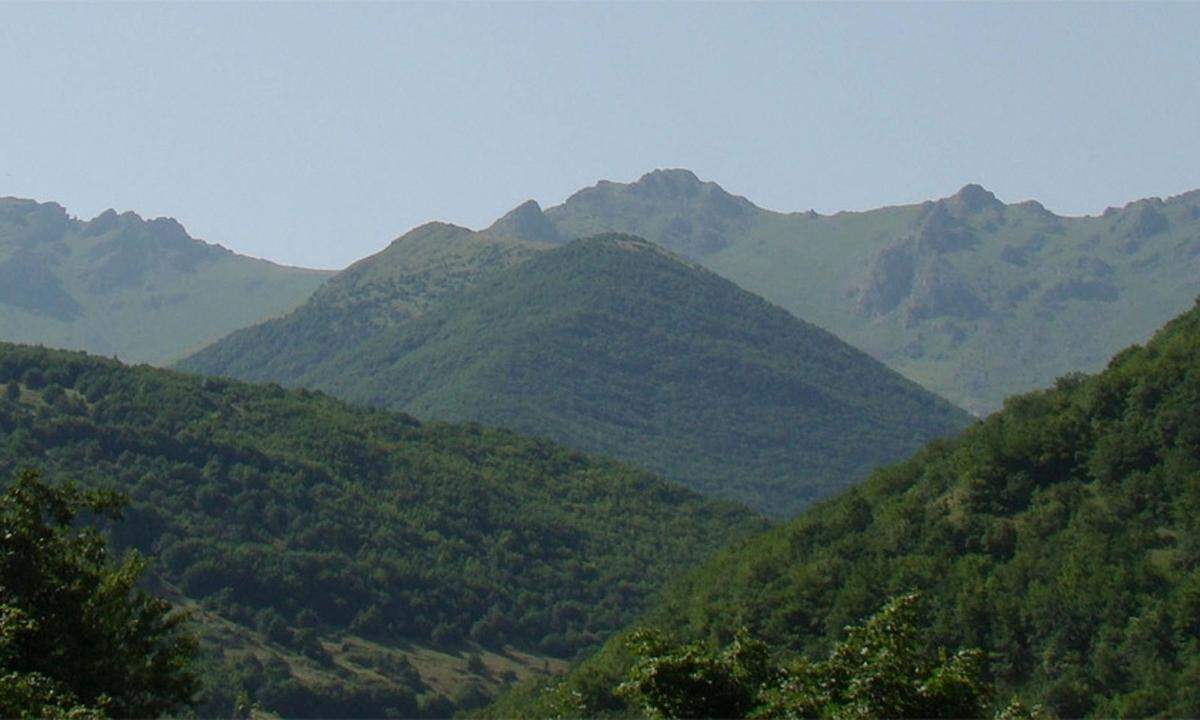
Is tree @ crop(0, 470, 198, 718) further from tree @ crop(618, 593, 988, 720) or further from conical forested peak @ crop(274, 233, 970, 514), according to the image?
conical forested peak @ crop(274, 233, 970, 514)

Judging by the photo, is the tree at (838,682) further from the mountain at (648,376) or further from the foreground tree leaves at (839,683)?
the mountain at (648,376)

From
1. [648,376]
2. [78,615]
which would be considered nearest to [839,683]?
[78,615]

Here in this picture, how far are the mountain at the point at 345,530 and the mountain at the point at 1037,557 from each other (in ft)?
58.2

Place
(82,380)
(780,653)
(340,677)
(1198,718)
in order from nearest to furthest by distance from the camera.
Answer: (1198,718) < (780,653) < (340,677) < (82,380)

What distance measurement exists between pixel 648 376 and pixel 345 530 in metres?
89.1

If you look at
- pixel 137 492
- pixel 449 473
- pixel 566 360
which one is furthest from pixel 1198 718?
pixel 566 360

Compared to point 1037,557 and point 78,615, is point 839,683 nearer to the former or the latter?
point 78,615

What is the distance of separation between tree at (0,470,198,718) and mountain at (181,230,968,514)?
402ft

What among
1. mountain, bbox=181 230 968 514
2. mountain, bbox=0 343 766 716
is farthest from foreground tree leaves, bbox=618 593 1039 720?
mountain, bbox=181 230 968 514

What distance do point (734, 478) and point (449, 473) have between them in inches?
2315

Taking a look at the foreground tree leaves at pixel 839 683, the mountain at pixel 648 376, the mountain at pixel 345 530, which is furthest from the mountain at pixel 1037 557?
the mountain at pixel 648 376

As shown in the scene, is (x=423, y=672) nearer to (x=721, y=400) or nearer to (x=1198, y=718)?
(x=1198, y=718)

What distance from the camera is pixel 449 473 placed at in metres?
98.3

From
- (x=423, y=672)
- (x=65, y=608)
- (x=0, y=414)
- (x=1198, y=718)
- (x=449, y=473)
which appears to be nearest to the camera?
(x=65, y=608)
